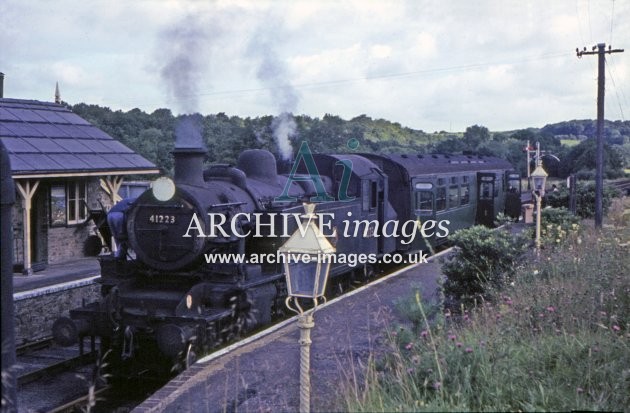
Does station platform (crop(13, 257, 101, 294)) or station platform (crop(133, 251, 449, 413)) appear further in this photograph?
station platform (crop(13, 257, 101, 294))

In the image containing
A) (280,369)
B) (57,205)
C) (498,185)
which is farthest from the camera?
(498,185)

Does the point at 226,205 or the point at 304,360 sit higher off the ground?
the point at 226,205

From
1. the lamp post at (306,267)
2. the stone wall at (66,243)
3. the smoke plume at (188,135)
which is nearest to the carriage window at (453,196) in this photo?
the smoke plume at (188,135)

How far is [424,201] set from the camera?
49.6 ft

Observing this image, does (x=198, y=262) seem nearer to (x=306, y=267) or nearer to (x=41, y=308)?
(x=306, y=267)

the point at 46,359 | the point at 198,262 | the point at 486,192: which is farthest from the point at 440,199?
the point at 46,359

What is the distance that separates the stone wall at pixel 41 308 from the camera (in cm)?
1072

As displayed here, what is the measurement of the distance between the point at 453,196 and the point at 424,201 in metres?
2.61

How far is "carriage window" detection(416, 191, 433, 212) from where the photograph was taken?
14805 millimetres

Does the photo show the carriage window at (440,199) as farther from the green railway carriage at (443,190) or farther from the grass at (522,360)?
the grass at (522,360)

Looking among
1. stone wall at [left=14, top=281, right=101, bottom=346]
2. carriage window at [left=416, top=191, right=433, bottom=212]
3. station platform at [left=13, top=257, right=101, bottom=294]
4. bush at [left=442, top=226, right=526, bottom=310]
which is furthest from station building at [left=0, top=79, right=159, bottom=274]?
bush at [left=442, top=226, right=526, bottom=310]

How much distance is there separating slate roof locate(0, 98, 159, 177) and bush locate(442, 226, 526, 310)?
9.09 m

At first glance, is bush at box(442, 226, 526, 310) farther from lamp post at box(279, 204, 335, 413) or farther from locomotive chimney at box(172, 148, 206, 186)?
lamp post at box(279, 204, 335, 413)

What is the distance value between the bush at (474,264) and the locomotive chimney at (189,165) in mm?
3900
